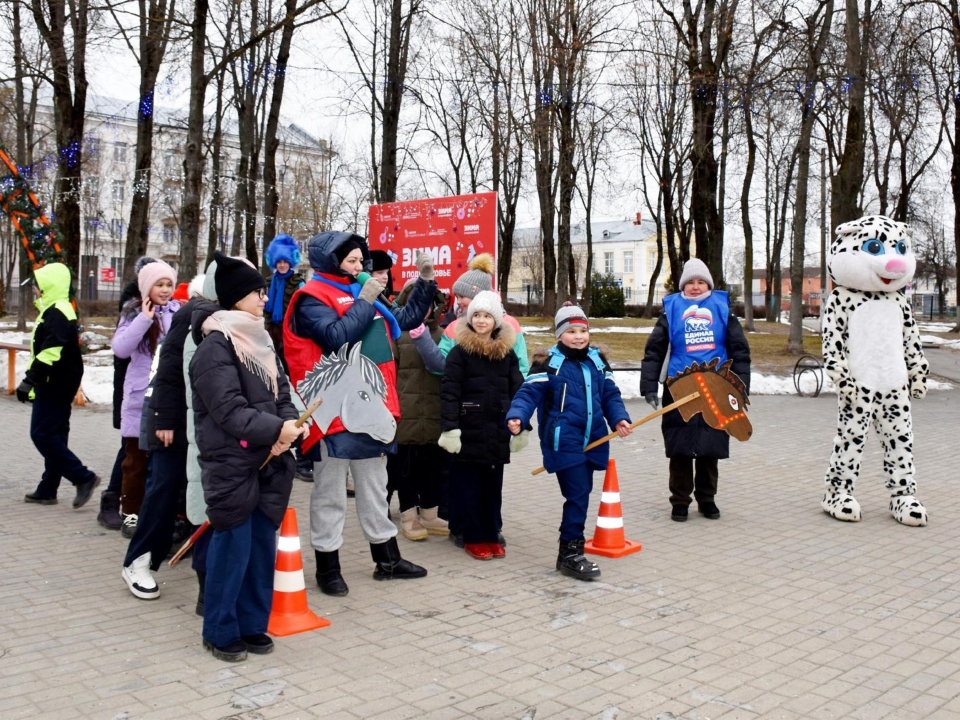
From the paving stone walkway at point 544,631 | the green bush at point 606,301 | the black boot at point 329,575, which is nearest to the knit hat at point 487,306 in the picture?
the paving stone walkway at point 544,631

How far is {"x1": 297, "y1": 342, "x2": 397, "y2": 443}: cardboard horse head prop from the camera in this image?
4.96m

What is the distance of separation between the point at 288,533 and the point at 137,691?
1114 mm

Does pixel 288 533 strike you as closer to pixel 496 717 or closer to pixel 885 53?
pixel 496 717

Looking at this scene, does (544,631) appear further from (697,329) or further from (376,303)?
(697,329)

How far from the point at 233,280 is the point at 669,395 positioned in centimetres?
358

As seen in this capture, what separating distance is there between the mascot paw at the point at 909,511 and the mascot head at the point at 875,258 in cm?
153

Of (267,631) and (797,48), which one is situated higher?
(797,48)

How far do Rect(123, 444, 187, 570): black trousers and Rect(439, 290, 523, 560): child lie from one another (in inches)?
61.1

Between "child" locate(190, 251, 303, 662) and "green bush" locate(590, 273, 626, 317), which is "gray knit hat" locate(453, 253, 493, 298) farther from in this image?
"green bush" locate(590, 273, 626, 317)

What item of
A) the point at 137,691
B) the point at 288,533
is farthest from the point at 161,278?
the point at 137,691

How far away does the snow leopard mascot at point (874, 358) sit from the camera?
679cm

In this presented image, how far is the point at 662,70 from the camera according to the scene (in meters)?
26.3

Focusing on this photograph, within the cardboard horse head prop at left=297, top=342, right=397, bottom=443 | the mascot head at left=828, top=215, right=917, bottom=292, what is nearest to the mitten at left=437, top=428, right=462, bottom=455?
the cardboard horse head prop at left=297, top=342, right=397, bottom=443

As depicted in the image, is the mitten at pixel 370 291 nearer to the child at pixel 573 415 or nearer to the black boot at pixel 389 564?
the child at pixel 573 415
